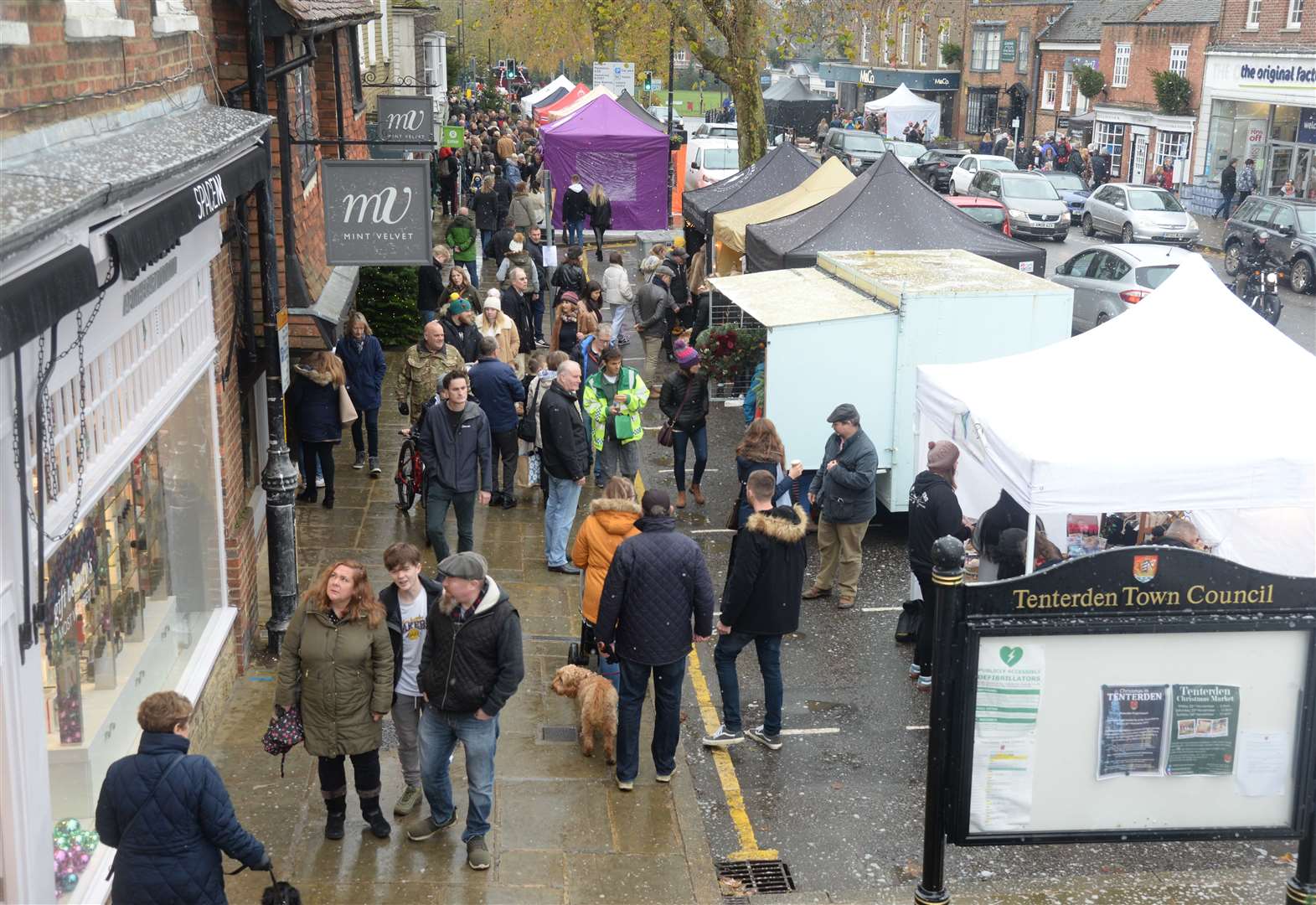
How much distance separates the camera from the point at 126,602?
21.9 ft

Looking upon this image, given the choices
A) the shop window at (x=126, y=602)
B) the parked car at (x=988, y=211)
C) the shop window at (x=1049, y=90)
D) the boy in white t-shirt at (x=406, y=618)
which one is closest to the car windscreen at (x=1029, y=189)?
the parked car at (x=988, y=211)

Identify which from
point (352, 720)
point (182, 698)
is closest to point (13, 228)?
point (182, 698)

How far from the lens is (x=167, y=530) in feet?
24.6

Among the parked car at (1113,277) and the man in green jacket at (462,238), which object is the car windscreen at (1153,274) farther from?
the man in green jacket at (462,238)

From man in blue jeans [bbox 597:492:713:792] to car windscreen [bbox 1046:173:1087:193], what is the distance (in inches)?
1198

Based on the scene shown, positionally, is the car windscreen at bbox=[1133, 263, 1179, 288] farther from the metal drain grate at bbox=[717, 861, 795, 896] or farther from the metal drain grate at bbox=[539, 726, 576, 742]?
the metal drain grate at bbox=[717, 861, 795, 896]

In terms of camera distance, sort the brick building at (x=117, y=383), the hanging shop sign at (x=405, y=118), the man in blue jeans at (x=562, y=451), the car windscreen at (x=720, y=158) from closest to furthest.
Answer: the brick building at (x=117, y=383)
the man in blue jeans at (x=562, y=451)
the hanging shop sign at (x=405, y=118)
the car windscreen at (x=720, y=158)

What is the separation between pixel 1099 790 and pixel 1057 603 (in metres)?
0.84

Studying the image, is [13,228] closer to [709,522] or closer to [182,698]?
[182,698]

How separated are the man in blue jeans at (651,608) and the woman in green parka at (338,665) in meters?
1.33

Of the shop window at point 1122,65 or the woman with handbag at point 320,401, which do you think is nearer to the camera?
the woman with handbag at point 320,401

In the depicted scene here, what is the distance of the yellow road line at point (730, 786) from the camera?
23.3 ft

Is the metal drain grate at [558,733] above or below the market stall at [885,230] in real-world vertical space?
below

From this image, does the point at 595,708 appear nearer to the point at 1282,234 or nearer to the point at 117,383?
the point at 117,383
